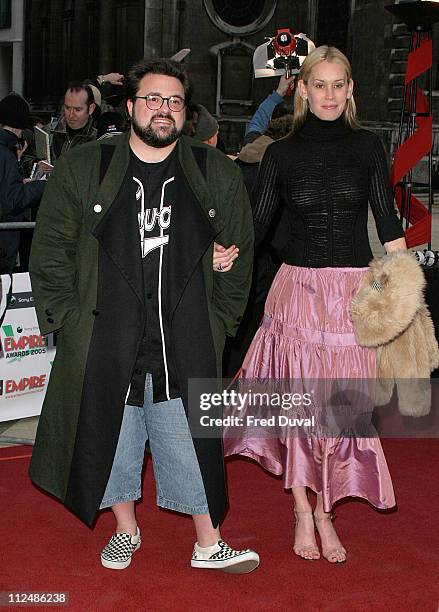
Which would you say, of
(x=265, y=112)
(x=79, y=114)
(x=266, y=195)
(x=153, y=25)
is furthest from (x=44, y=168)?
(x=153, y=25)

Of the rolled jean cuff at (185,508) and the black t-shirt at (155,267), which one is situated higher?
the black t-shirt at (155,267)

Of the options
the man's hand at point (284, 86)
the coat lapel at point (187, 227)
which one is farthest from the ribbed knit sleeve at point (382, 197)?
the man's hand at point (284, 86)

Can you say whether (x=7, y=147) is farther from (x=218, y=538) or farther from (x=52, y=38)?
(x=52, y=38)

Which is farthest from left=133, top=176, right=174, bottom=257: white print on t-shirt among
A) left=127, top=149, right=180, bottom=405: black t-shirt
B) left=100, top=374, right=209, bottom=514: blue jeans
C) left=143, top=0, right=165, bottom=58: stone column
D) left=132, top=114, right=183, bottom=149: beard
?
left=143, top=0, right=165, bottom=58: stone column

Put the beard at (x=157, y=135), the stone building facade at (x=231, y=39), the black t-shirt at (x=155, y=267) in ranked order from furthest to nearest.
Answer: the stone building facade at (x=231, y=39), the black t-shirt at (x=155, y=267), the beard at (x=157, y=135)

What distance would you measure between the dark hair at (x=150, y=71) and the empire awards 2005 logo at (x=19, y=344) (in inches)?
112

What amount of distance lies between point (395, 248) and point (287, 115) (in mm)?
2047

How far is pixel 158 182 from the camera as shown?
389 centimetres

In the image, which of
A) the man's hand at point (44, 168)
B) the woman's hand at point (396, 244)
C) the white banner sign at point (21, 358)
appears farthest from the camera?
the man's hand at point (44, 168)

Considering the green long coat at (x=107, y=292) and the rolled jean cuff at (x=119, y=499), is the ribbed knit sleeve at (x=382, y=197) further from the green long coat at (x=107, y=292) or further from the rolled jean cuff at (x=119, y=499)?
the rolled jean cuff at (x=119, y=499)

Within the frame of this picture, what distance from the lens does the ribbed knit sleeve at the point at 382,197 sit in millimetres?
4320

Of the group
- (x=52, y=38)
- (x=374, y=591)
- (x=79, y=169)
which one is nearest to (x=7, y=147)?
(x=79, y=169)

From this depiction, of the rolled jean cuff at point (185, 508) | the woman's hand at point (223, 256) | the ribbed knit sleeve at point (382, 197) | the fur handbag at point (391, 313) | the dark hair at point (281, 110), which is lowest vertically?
the rolled jean cuff at point (185, 508)

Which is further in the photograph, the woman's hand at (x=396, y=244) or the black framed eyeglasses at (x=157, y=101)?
the woman's hand at (x=396, y=244)
